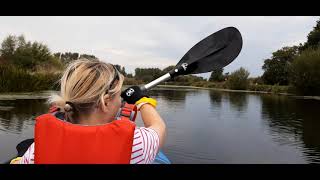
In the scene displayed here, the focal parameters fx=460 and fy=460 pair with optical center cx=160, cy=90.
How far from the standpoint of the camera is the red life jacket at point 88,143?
1498 millimetres

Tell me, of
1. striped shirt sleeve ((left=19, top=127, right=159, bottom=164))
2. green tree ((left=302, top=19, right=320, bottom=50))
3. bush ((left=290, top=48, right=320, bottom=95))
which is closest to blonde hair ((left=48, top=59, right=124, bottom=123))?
striped shirt sleeve ((left=19, top=127, right=159, bottom=164))

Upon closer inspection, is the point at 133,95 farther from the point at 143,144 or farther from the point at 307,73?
the point at 307,73

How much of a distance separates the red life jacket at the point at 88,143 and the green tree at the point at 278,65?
176 ft

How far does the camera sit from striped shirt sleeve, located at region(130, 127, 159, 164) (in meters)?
1.56

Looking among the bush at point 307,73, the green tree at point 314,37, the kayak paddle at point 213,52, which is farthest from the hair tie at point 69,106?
the green tree at point 314,37

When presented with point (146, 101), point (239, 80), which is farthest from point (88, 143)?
point (239, 80)

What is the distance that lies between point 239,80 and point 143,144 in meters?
56.0

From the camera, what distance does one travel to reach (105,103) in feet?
5.02

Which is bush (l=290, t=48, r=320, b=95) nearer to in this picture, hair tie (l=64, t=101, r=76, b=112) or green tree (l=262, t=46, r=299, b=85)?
green tree (l=262, t=46, r=299, b=85)

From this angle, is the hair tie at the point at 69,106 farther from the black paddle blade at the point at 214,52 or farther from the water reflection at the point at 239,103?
the water reflection at the point at 239,103

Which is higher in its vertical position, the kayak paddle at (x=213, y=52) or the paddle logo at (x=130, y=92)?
the kayak paddle at (x=213, y=52)
